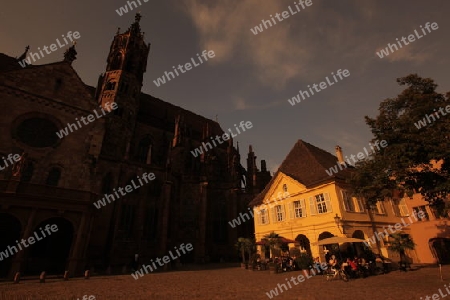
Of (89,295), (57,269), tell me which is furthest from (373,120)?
(57,269)

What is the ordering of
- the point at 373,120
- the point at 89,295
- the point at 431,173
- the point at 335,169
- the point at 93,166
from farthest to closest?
1. the point at 93,166
2. the point at 335,169
3. the point at 373,120
4. the point at 431,173
5. the point at 89,295

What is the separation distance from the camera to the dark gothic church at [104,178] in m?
17.5

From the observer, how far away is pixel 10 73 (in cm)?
2119

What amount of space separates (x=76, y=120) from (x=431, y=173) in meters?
27.6

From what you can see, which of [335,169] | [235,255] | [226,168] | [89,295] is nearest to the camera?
[89,295]

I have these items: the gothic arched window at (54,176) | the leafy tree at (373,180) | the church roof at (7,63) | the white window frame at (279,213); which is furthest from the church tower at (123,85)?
the leafy tree at (373,180)

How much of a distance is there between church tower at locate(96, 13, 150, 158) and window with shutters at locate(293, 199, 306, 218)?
1889 centimetres

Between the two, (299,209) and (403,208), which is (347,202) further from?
(403,208)

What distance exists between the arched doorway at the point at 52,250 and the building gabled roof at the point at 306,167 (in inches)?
695

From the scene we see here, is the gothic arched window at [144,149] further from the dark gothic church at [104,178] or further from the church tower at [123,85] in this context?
the church tower at [123,85]

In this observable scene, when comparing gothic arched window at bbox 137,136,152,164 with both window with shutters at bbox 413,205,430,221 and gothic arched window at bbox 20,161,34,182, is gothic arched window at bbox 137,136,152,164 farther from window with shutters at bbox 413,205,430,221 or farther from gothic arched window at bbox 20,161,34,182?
window with shutters at bbox 413,205,430,221

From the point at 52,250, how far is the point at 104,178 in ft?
26.5

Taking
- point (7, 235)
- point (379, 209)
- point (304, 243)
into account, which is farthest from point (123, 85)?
point (379, 209)

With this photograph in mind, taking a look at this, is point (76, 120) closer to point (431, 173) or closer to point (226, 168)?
point (226, 168)
